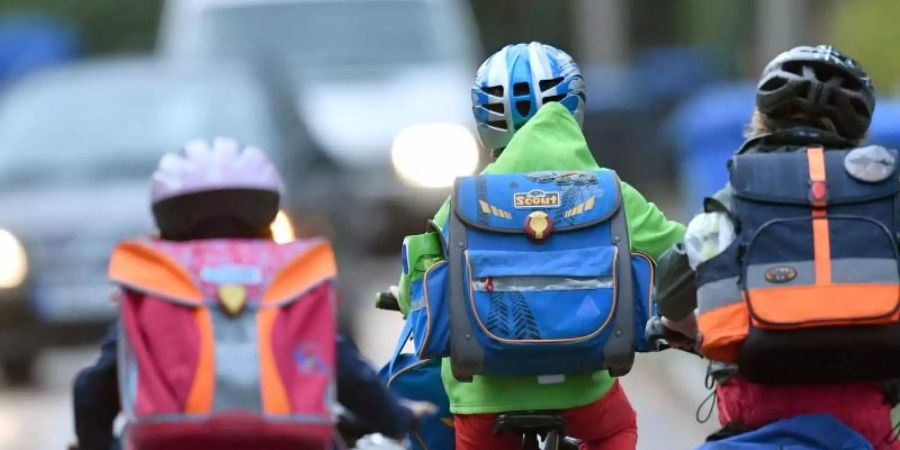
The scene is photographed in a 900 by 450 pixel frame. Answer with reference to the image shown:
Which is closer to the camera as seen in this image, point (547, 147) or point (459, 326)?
point (459, 326)

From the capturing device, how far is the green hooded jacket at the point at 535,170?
19.1 feet

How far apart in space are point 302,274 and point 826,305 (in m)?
1.09

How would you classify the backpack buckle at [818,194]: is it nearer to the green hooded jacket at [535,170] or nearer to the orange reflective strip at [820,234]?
the orange reflective strip at [820,234]

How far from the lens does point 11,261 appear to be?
14078 millimetres

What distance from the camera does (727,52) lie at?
122 ft

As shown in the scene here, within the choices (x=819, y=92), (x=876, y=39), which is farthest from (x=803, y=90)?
(x=876, y=39)

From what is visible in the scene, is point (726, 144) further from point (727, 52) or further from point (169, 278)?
point (727, 52)

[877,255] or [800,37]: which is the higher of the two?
[877,255]

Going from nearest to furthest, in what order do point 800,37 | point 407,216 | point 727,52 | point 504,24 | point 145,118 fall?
1. point 145,118
2. point 407,216
3. point 800,37
4. point 727,52
5. point 504,24

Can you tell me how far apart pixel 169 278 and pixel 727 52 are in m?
32.6

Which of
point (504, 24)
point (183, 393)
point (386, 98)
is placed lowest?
point (504, 24)

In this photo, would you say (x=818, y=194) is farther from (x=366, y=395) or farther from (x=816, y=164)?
(x=366, y=395)

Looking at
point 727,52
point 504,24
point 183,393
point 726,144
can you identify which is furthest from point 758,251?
point 504,24

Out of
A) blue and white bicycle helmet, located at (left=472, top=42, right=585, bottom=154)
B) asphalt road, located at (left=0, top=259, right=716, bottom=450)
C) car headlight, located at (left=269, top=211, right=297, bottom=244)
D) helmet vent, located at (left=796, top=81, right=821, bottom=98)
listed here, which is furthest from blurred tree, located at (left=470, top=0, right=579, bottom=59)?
helmet vent, located at (left=796, top=81, right=821, bottom=98)
